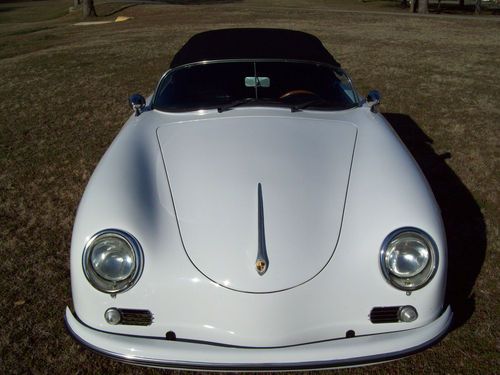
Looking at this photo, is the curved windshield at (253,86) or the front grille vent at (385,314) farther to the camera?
the curved windshield at (253,86)

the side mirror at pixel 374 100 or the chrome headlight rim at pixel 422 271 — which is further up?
the side mirror at pixel 374 100

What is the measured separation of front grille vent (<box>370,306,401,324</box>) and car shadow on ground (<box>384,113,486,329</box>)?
873 millimetres

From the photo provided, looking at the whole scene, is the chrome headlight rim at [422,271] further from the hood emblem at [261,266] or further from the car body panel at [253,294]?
the hood emblem at [261,266]

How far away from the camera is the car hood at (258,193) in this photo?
2.00 metres

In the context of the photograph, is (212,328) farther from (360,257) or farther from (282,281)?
(360,257)

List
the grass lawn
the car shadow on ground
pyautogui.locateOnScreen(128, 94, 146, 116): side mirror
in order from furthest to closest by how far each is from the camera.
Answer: pyautogui.locateOnScreen(128, 94, 146, 116): side mirror < the car shadow on ground < the grass lawn

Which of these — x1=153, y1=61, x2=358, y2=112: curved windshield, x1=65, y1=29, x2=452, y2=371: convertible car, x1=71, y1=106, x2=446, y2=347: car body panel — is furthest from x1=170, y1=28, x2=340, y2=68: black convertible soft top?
x1=71, y1=106, x2=446, y2=347: car body panel

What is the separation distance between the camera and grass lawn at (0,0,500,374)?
8.51 feet

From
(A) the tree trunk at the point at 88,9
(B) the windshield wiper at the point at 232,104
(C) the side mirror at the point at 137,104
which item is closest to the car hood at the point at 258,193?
(B) the windshield wiper at the point at 232,104

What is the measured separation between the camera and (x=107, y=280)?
2.04 m

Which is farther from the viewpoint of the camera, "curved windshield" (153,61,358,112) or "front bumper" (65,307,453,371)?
"curved windshield" (153,61,358,112)

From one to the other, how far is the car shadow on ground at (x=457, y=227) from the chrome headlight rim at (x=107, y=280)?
1.89 meters

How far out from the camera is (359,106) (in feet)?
10.9

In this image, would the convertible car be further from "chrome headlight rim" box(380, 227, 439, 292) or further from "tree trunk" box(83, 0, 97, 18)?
"tree trunk" box(83, 0, 97, 18)
